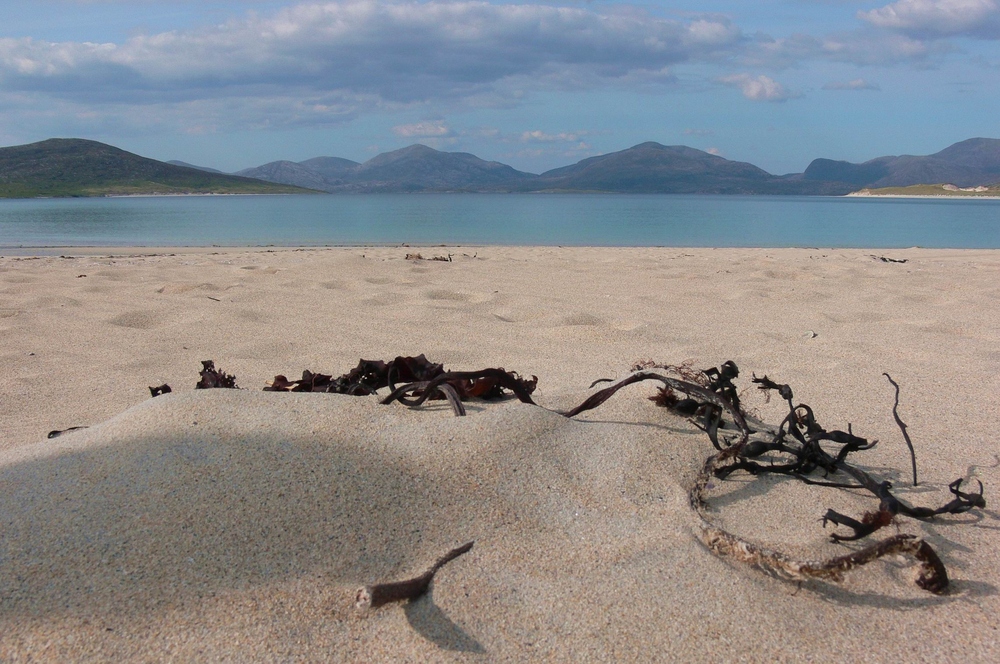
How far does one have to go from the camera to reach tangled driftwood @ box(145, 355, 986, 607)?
1.27m

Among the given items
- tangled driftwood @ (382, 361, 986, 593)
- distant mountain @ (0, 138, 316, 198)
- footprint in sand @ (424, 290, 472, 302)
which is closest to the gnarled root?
tangled driftwood @ (382, 361, 986, 593)

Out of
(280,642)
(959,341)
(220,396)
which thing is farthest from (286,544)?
(959,341)

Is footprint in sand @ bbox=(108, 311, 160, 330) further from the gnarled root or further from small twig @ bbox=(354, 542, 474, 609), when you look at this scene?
the gnarled root

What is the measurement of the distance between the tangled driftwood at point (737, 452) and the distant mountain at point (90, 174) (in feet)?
317

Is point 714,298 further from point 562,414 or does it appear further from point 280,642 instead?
point 280,642

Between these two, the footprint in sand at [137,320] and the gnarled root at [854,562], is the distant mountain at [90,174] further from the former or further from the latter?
the gnarled root at [854,562]

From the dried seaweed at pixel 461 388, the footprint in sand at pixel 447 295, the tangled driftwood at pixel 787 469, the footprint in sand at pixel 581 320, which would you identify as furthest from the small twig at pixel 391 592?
the footprint in sand at pixel 447 295

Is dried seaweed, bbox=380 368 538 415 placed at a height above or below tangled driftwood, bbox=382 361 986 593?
above

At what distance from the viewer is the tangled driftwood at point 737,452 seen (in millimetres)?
1274

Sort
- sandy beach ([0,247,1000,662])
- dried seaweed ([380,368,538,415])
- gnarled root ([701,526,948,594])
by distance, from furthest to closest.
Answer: dried seaweed ([380,368,538,415]), gnarled root ([701,526,948,594]), sandy beach ([0,247,1000,662])

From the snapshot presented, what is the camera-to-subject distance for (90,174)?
101 m

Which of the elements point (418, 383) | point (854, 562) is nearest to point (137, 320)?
point (418, 383)

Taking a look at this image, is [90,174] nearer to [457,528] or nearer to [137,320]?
[137,320]

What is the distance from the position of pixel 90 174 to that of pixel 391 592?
119m
